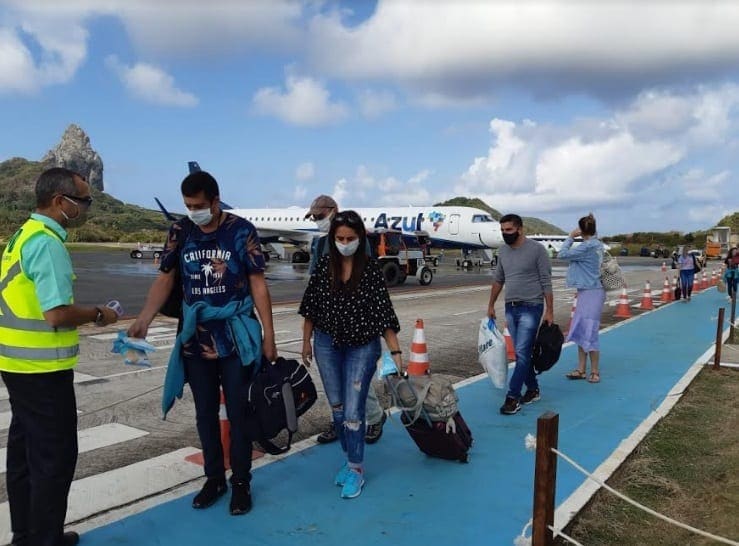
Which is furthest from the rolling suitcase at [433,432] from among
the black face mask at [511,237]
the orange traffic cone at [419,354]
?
the black face mask at [511,237]

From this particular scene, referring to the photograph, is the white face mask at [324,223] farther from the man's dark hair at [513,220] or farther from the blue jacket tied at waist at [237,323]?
the man's dark hair at [513,220]

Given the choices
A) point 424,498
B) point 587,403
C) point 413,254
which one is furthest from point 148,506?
point 413,254

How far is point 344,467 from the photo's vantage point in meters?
4.12

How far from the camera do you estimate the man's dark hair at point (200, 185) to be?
3.45 meters

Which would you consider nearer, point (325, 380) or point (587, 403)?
point (325, 380)

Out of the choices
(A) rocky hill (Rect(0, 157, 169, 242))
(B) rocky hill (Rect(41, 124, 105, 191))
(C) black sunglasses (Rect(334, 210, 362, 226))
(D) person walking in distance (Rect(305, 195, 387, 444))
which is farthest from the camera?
(B) rocky hill (Rect(41, 124, 105, 191))

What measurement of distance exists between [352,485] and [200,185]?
2.06 metres

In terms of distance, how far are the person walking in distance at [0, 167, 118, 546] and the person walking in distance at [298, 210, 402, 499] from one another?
1.29 meters

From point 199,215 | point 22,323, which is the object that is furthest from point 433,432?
point 22,323

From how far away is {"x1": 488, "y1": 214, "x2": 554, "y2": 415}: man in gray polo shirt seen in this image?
18.6 feet

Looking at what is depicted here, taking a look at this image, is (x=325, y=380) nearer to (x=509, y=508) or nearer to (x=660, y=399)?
(x=509, y=508)

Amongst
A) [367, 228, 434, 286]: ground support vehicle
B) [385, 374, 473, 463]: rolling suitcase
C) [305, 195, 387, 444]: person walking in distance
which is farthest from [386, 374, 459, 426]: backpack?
[367, 228, 434, 286]: ground support vehicle

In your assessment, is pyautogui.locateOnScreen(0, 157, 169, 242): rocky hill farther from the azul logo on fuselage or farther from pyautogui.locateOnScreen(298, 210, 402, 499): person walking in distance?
pyautogui.locateOnScreen(298, 210, 402, 499): person walking in distance

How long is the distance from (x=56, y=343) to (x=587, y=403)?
4980mm
